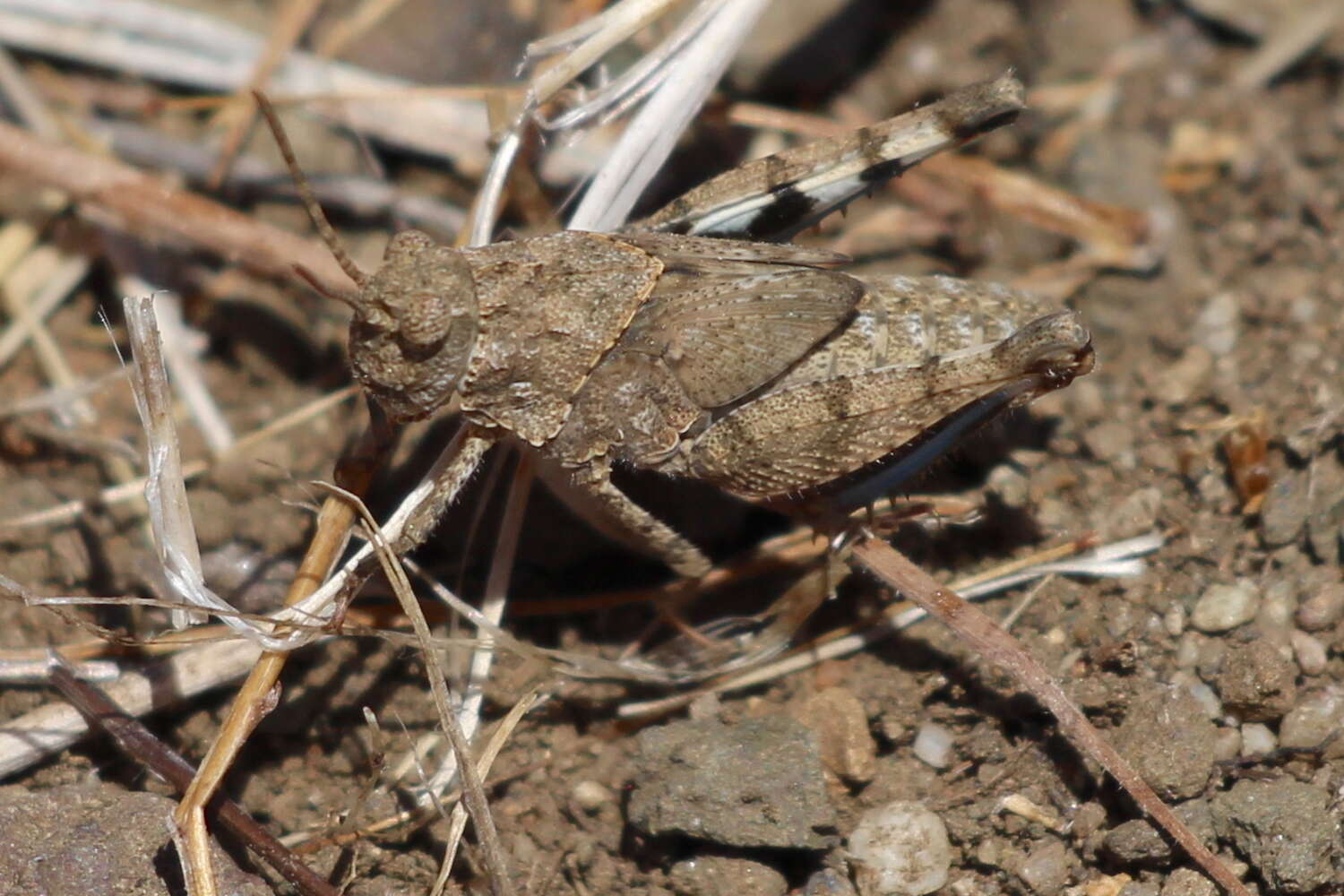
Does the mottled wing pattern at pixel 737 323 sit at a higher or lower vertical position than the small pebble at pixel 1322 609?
higher

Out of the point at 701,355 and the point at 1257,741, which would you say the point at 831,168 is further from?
the point at 1257,741

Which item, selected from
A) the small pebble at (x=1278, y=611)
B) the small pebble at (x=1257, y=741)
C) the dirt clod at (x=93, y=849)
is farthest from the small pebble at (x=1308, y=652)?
the dirt clod at (x=93, y=849)

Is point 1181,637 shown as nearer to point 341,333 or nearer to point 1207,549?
point 1207,549

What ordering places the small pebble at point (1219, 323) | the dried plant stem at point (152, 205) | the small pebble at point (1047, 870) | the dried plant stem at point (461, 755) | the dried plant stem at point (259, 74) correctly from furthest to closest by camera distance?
the dried plant stem at point (259, 74)
the small pebble at point (1219, 323)
the dried plant stem at point (152, 205)
the small pebble at point (1047, 870)
the dried plant stem at point (461, 755)

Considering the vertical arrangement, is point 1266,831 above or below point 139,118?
below

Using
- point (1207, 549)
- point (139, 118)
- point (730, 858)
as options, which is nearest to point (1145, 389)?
point (1207, 549)

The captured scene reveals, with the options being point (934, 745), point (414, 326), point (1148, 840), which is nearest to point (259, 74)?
point (414, 326)

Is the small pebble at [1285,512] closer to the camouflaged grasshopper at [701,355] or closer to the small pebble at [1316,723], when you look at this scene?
the small pebble at [1316,723]
